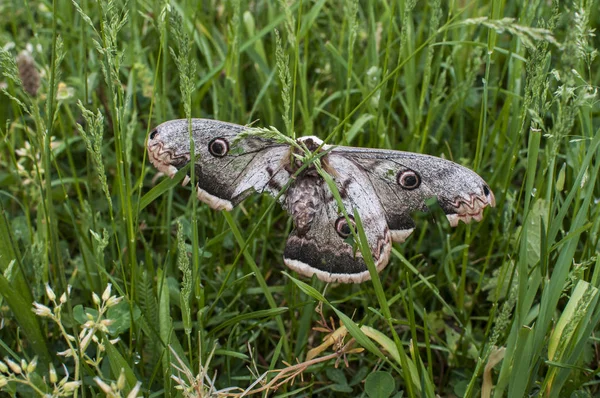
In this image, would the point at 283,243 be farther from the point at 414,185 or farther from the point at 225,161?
the point at 414,185

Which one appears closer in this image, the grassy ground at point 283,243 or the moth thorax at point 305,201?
the grassy ground at point 283,243

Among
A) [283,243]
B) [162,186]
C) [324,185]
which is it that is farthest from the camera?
[283,243]

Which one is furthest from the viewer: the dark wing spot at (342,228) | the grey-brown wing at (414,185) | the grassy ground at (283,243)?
the dark wing spot at (342,228)

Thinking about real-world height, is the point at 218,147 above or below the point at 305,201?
above

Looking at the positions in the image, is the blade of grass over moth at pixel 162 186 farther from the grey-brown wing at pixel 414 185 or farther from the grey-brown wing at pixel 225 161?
the grey-brown wing at pixel 414 185

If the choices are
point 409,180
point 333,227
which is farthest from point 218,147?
point 409,180

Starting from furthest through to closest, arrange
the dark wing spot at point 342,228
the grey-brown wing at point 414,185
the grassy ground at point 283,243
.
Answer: the dark wing spot at point 342,228
the grey-brown wing at point 414,185
the grassy ground at point 283,243

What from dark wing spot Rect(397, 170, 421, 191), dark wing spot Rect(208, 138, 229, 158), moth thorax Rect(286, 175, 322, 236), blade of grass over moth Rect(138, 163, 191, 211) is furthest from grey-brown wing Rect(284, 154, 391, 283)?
blade of grass over moth Rect(138, 163, 191, 211)

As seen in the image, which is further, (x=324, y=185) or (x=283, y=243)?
(x=283, y=243)

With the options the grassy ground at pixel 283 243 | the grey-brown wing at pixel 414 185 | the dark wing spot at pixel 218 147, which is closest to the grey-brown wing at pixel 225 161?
the dark wing spot at pixel 218 147
